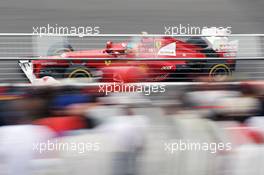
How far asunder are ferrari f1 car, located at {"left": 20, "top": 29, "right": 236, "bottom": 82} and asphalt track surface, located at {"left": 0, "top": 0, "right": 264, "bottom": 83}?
1913 mm

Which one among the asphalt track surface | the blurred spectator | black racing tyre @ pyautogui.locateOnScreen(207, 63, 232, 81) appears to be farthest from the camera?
the asphalt track surface

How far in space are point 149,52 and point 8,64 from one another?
4.40ft

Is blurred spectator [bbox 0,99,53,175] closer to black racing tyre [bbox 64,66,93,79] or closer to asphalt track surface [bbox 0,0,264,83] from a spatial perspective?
black racing tyre [bbox 64,66,93,79]

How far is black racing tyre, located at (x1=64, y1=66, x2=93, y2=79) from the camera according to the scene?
16.8 ft

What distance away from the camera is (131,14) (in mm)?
7910

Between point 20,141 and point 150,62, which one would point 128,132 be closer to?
point 20,141

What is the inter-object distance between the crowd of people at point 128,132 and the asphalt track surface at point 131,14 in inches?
193

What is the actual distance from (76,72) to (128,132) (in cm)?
271

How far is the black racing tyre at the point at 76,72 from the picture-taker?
5129 millimetres

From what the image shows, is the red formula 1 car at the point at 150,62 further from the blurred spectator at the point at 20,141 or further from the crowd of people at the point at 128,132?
the blurred spectator at the point at 20,141

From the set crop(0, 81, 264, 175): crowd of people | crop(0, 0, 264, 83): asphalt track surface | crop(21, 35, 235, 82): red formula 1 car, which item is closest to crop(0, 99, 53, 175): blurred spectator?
crop(0, 81, 264, 175): crowd of people

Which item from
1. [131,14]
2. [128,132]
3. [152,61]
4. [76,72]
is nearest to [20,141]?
[128,132]

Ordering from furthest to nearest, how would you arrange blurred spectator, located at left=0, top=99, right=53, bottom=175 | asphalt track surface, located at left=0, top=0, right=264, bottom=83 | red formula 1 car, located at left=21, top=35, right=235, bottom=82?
1. asphalt track surface, located at left=0, top=0, right=264, bottom=83
2. red formula 1 car, located at left=21, top=35, right=235, bottom=82
3. blurred spectator, located at left=0, top=99, right=53, bottom=175

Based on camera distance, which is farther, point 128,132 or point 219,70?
point 219,70
